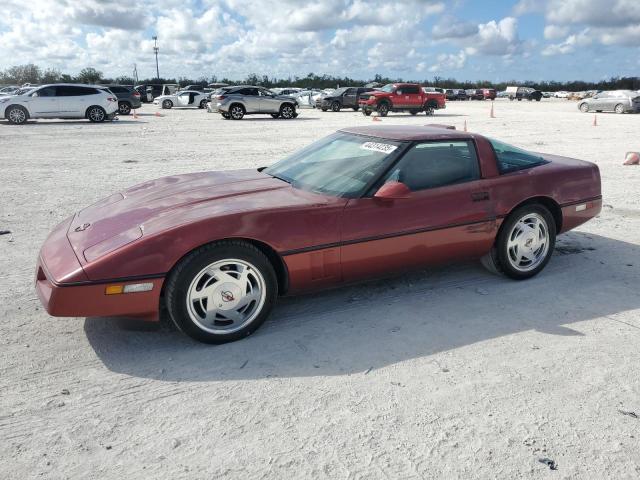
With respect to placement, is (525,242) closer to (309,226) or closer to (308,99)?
(309,226)

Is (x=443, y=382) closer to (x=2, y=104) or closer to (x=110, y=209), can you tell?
(x=110, y=209)

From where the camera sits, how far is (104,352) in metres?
3.36

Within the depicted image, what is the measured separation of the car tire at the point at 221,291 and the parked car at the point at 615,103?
31274mm

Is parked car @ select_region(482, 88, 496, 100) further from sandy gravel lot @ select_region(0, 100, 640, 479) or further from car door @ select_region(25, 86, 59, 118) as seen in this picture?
sandy gravel lot @ select_region(0, 100, 640, 479)

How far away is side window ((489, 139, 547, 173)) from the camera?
453 centimetres

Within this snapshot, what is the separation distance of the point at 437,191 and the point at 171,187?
82.5 inches

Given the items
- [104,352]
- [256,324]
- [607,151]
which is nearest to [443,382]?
[256,324]

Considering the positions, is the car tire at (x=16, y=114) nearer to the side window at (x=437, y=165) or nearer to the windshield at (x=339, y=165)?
the windshield at (x=339, y=165)

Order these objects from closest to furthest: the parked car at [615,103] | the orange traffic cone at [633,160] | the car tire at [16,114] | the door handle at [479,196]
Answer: the door handle at [479,196] < the orange traffic cone at [633,160] < the car tire at [16,114] < the parked car at [615,103]

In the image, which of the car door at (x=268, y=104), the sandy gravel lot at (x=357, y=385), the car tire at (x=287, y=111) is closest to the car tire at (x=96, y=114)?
the car door at (x=268, y=104)

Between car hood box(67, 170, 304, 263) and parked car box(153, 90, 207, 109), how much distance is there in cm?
3108

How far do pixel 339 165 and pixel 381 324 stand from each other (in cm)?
130

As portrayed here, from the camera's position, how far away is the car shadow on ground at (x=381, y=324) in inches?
128

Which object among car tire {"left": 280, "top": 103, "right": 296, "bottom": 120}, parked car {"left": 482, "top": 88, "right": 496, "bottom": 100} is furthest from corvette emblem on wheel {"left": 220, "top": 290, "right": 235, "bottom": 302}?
parked car {"left": 482, "top": 88, "right": 496, "bottom": 100}
